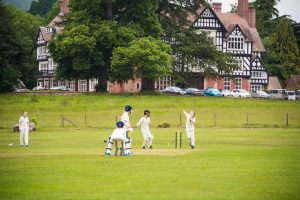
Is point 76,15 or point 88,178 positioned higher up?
point 76,15

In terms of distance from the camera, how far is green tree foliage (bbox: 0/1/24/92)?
85.0m

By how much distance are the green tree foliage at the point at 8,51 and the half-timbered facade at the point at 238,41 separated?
29.5 meters

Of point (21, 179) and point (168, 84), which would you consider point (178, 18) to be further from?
point (21, 179)

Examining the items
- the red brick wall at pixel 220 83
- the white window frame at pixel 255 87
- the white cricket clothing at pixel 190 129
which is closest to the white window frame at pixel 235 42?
the red brick wall at pixel 220 83

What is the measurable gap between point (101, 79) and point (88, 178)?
67359mm

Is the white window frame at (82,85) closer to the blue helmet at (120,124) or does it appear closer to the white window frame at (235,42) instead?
the white window frame at (235,42)

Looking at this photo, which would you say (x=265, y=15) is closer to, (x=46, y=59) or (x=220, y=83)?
(x=220, y=83)

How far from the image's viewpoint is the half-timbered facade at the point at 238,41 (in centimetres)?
11519

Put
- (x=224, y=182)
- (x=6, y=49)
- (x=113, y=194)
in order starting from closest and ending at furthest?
(x=113, y=194) < (x=224, y=182) < (x=6, y=49)

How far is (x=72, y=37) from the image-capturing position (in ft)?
282

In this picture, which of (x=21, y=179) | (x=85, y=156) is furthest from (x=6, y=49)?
(x=21, y=179)

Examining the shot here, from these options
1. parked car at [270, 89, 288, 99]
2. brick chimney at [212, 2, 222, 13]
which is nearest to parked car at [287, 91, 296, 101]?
parked car at [270, 89, 288, 99]

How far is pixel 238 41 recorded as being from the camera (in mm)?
119125

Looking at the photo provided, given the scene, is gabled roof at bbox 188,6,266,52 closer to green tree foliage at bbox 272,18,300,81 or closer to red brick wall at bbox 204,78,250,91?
green tree foliage at bbox 272,18,300,81
